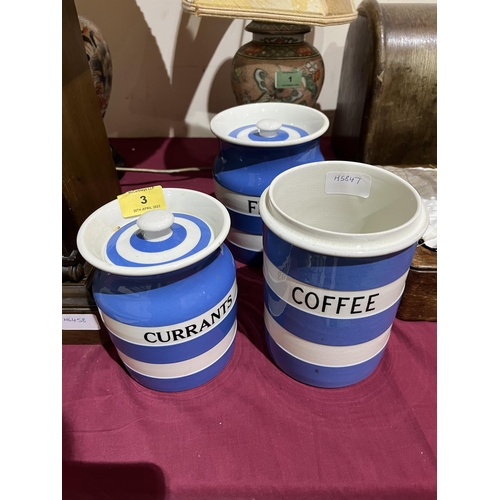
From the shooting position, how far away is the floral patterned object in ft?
2.89

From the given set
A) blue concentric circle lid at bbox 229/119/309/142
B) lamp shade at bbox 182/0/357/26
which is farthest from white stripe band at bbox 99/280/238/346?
lamp shade at bbox 182/0/357/26

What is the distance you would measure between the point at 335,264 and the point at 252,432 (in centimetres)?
30

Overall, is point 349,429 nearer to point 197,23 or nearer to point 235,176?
point 235,176

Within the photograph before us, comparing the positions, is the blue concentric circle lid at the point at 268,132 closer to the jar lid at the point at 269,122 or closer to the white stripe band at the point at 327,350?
the jar lid at the point at 269,122

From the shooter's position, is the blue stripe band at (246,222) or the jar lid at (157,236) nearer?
the jar lid at (157,236)

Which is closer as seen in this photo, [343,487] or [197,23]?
[343,487]

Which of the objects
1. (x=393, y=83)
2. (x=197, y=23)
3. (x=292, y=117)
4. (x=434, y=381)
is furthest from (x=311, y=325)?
(x=197, y=23)

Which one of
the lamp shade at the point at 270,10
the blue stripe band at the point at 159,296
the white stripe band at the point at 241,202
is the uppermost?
the lamp shade at the point at 270,10

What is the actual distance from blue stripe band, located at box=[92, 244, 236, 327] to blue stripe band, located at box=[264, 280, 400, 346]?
11cm

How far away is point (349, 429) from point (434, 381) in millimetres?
180

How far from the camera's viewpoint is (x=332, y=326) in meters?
0.53

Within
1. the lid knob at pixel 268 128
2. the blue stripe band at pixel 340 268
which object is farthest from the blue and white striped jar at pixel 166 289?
the lid knob at pixel 268 128

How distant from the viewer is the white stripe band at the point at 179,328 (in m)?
0.53

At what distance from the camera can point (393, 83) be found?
0.90 m
